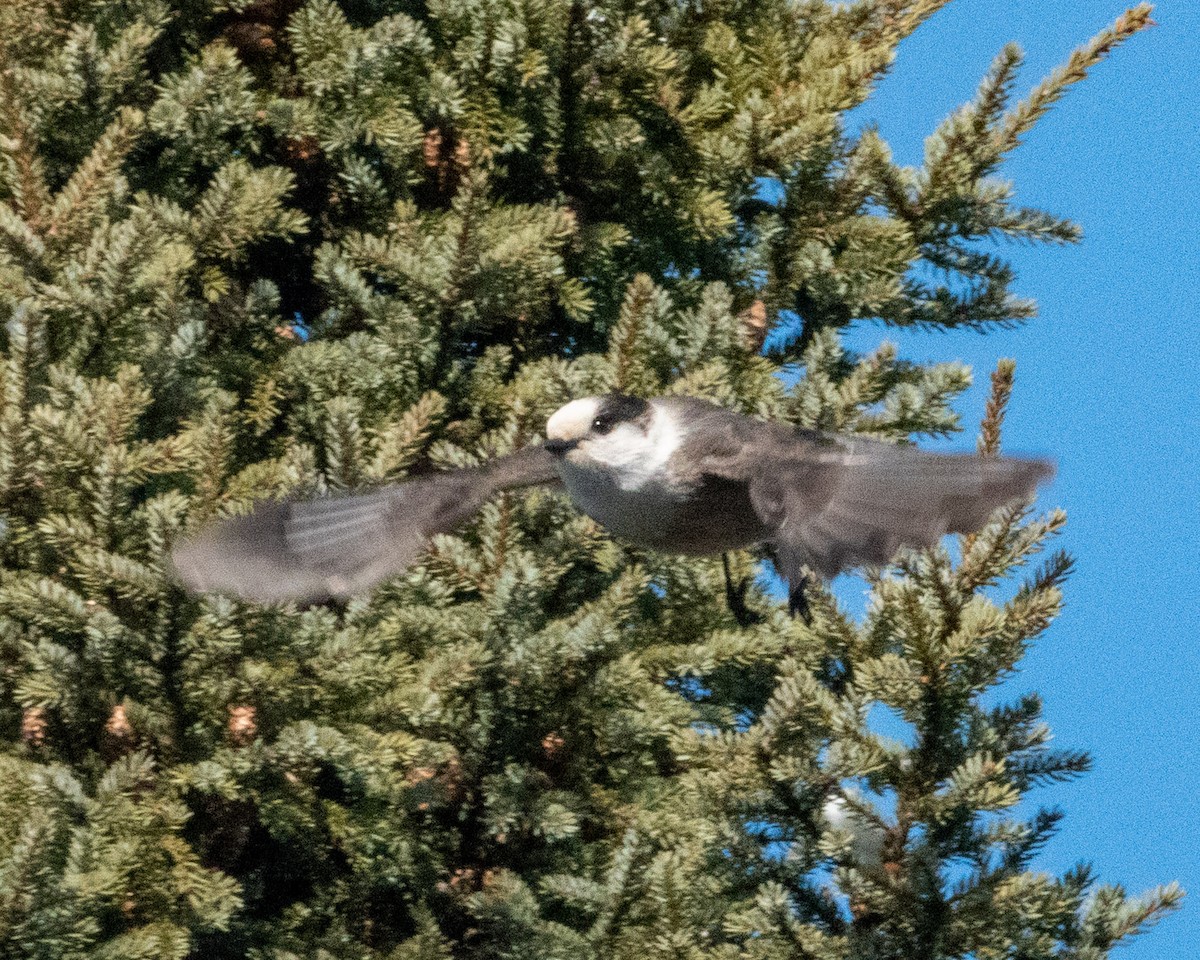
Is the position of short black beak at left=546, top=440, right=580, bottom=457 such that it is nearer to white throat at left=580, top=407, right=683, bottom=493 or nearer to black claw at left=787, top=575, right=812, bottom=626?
white throat at left=580, top=407, right=683, bottom=493

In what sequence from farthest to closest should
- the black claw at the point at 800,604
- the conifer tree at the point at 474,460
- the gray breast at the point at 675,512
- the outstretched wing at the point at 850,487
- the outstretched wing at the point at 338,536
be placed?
the gray breast at the point at 675,512
the black claw at the point at 800,604
the outstretched wing at the point at 338,536
the conifer tree at the point at 474,460
the outstretched wing at the point at 850,487

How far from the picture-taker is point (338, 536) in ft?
8.14

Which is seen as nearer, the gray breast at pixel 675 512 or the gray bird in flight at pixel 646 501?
the gray bird in flight at pixel 646 501

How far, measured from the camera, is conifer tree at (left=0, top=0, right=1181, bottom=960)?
6.94ft

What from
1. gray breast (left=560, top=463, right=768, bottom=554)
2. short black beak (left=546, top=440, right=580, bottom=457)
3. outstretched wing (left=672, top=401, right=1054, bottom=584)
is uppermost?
short black beak (left=546, top=440, right=580, bottom=457)

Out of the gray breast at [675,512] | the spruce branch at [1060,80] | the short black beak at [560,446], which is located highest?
the spruce branch at [1060,80]

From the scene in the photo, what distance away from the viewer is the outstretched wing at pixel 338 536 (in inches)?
88.0

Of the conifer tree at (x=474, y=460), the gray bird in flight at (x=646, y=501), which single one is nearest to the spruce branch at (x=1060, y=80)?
the conifer tree at (x=474, y=460)

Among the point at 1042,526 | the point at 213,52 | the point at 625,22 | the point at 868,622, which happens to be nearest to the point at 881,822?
the point at 868,622

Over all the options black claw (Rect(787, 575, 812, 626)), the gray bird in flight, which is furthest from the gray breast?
black claw (Rect(787, 575, 812, 626))

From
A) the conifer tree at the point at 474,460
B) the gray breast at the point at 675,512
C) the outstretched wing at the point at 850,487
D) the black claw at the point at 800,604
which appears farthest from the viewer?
the gray breast at the point at 675,512

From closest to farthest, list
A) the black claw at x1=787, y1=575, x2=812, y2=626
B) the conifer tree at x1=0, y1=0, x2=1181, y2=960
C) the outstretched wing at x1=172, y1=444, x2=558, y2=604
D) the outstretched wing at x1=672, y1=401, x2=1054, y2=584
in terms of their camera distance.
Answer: the outstretched wing at x1=672, y1=401, x2=1054, y2=584, the conifer tree at x1=0, y1=0, x2=1181, y2=960, the outstretched wing at x1=172, y1=444, x2=558, y2=604, the black claw at x1=787, y1=575, x2=812, y2=626

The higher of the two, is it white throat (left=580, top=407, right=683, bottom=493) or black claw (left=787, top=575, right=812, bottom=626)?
white throat (left=580, top=407, right=683, bottom=493)

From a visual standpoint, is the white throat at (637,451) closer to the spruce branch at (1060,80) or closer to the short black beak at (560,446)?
the short black beak at (560,446)
